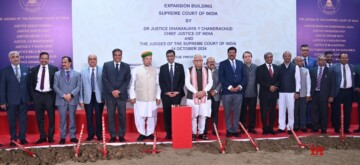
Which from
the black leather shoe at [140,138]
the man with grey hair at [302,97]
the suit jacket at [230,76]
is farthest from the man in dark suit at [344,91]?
the black leather shoe at [140,138]

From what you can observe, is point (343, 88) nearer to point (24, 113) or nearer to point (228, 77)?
point (228, 77)

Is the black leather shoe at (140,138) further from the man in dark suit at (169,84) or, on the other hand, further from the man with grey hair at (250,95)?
the man with grey hair at (250,95)

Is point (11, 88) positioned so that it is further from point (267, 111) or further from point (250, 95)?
point (267, 111)

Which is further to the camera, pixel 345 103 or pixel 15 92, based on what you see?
pixel 345 103

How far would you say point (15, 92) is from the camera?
17.4 ft

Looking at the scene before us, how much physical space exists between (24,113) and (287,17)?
16.4ft

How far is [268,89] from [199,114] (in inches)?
47.9

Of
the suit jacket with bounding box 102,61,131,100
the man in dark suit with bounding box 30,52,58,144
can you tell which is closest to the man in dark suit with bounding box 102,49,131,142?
the suit jacket with bounding box 102,61,131,100

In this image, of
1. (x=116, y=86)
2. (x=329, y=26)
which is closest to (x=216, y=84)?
(x=116, y=86)

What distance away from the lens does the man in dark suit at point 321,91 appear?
5.97 metres

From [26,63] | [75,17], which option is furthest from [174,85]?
[26,63]

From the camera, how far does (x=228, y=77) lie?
5777 mm

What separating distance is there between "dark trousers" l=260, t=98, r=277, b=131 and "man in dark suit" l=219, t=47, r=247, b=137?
17.0 inches

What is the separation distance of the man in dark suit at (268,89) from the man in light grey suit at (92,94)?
2.56 meters
